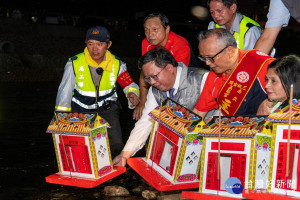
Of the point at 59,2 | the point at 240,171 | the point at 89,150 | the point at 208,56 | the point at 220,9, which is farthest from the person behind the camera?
the point at 59,2

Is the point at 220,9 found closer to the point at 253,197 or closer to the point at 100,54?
the point at 100,54

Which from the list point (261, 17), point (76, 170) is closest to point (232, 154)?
point (76, 170)

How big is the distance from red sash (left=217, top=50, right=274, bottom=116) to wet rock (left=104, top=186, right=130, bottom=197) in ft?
4.17

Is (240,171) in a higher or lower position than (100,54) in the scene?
lower

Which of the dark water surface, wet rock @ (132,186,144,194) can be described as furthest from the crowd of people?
the dark water surface

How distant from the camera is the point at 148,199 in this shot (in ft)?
14.7

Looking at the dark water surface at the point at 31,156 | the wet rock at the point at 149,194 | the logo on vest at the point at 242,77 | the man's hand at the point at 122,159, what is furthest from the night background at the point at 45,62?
the logo on vest at the point at 242,77

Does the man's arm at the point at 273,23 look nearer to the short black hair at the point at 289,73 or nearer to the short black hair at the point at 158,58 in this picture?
the short black hair at the point at 158,58

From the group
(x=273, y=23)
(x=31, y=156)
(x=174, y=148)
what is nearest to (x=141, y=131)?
(x=174, y=148)

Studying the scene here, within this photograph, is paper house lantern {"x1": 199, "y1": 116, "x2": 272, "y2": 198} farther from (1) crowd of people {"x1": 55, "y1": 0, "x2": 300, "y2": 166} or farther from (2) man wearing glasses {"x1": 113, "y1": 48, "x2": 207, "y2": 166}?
(2) man wearing glasses {"x1": 113, "y1": 48, "x2": 207, "y2": 166}

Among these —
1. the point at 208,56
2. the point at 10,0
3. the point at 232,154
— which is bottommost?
the point at 232,154

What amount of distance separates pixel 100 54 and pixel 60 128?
4.87 feet

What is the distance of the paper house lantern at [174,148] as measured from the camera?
3.81 meters

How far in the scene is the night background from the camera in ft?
17.0
